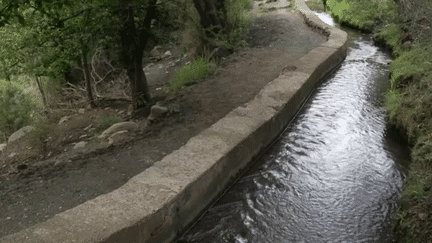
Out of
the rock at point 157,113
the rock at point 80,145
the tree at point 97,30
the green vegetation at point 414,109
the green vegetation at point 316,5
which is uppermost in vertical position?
the tree at point 97,30

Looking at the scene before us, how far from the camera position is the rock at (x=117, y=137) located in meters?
4.59

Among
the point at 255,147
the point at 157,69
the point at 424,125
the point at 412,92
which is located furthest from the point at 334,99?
the point at 157,69

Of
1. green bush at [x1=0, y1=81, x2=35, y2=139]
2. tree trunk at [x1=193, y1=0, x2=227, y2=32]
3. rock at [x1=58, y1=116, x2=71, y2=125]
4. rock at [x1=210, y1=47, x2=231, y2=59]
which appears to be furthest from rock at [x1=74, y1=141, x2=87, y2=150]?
tree trunk at [x1=193, y1=0, x2=227, y2=32]

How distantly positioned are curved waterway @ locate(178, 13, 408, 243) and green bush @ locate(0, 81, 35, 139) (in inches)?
232

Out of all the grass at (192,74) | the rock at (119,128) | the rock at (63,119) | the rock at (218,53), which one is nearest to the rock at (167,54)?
the rock at (218,53)

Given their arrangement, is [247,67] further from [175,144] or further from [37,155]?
[37,155]

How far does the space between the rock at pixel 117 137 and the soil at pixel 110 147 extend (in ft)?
0.33

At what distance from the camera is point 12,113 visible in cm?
750

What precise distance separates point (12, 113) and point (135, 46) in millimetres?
4032

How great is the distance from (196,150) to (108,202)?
1.17m

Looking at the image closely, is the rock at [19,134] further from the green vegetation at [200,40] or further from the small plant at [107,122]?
the green vegetation at [200,40]

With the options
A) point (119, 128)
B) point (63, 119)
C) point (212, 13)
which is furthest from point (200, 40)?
point (119, 128)

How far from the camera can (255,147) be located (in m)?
4.25

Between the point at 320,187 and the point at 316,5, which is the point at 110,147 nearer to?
the point at 320,187
